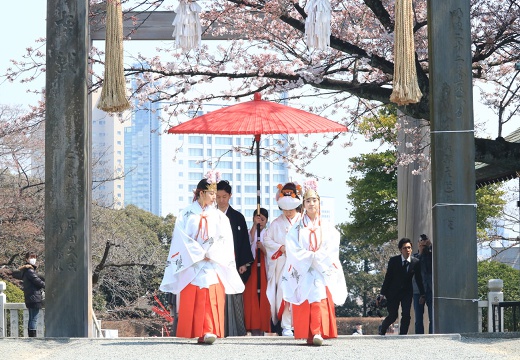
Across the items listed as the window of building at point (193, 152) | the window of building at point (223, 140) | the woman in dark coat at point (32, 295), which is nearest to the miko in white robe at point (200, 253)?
the woman in dark coat at point (32, 295)

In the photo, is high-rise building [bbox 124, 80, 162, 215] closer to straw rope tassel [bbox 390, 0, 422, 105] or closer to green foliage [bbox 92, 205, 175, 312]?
green foliage [bbox 92, 205, 175, 312]

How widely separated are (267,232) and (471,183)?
7.11 ft

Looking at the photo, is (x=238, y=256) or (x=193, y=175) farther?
(x=193, y=175)

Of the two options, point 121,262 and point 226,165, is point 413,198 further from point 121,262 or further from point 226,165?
point 226,165

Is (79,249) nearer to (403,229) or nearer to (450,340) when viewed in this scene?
(450,340)

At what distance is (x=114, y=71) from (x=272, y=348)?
268cm

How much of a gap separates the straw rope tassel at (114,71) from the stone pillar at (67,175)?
→ 18 cm

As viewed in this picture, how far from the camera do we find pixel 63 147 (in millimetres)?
7676

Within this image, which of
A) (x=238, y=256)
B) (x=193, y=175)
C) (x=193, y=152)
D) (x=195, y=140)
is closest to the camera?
(x=238, y=256)

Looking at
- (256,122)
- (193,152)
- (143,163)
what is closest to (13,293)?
(256,122)

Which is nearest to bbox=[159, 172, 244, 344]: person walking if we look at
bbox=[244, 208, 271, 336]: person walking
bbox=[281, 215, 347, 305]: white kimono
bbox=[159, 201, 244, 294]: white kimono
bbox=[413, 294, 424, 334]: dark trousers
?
bbox=[159, 201, 244, 294]: white kimono

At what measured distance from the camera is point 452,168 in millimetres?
7605

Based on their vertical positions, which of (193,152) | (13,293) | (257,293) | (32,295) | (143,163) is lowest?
(13,293)

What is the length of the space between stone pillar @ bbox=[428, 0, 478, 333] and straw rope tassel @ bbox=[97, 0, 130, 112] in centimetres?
257
